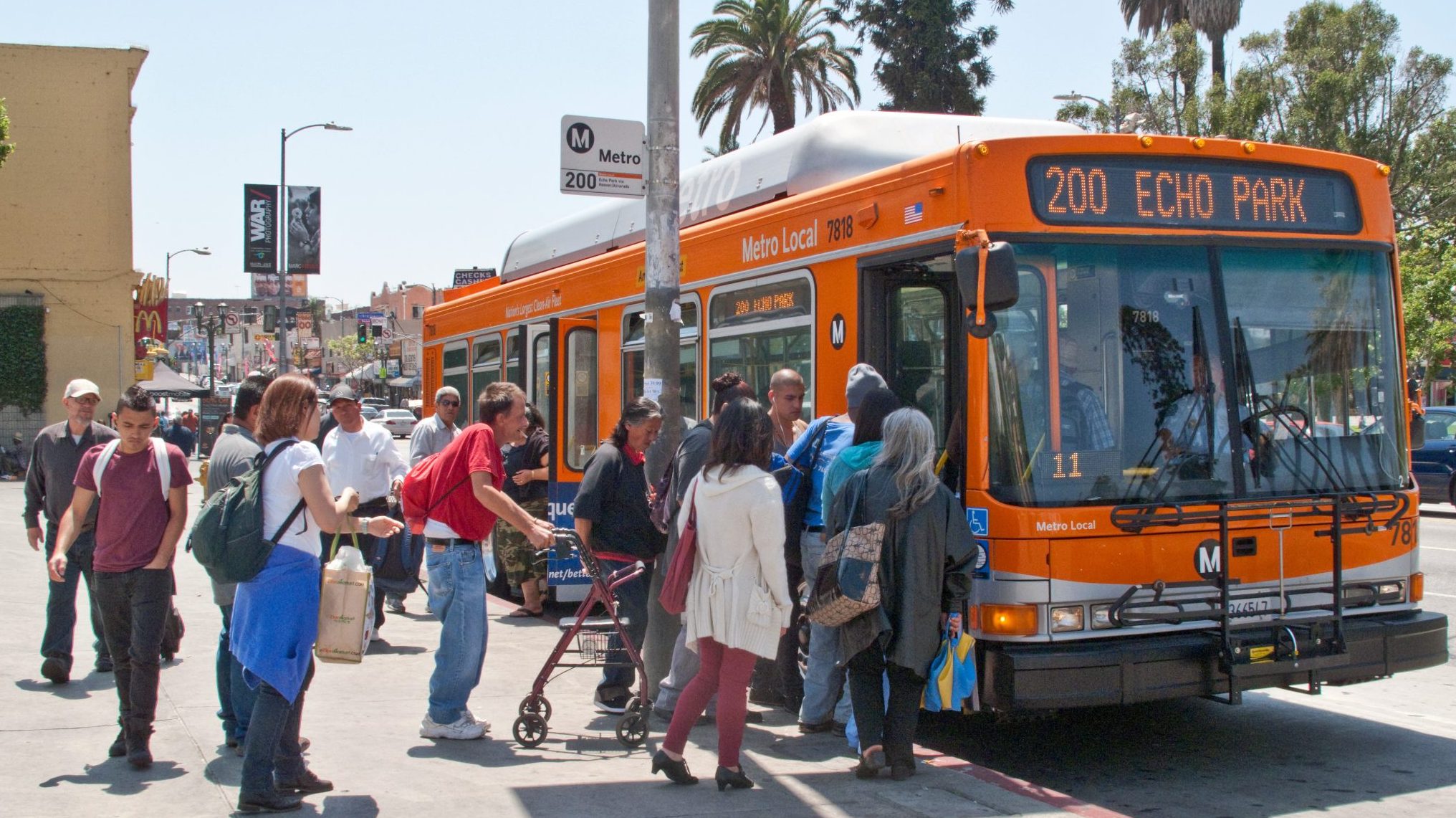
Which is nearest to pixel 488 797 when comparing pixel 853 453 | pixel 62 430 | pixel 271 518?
pixel 271 518

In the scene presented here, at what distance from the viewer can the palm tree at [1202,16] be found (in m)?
36.4

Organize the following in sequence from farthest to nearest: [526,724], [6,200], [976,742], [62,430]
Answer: [6,200] < [62,430] < [976,742] < [526,724]

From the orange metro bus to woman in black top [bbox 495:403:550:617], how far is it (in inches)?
148

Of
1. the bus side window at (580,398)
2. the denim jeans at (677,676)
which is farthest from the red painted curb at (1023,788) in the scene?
the bus side window at (580,398)

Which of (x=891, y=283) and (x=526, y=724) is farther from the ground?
(x=891, y=283)

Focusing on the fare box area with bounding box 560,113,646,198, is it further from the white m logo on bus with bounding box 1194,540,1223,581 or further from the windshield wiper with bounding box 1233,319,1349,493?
the white m logo on bus with bounding box 1194,540,1223,581

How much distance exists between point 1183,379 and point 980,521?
1.17 m

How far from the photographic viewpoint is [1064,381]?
6.00 m

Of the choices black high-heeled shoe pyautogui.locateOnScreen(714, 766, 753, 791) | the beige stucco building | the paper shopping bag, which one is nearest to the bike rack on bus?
black high-heeled shoe pyautogui.locateOnScreen(714, 766, 753, 791)

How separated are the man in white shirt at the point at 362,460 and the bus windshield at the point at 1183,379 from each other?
4.75 m

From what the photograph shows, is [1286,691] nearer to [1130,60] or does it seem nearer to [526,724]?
[526,724]

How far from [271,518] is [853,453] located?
2.46 m

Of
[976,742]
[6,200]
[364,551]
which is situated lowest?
[976,742]

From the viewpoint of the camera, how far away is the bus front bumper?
5.73 meters
